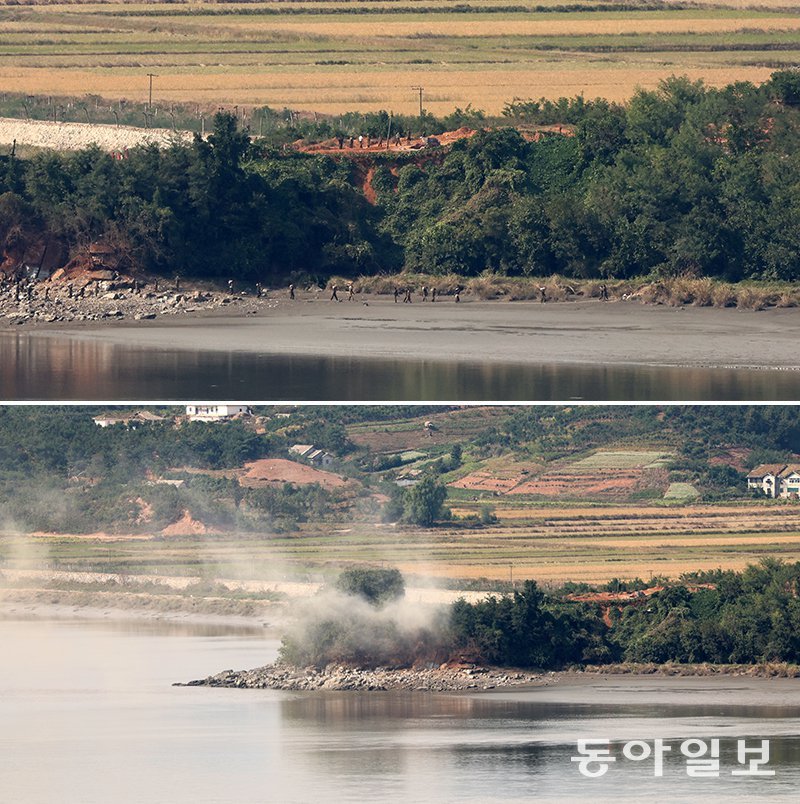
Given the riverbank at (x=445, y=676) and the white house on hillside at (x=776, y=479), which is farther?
the white house on hillside at (x=776, y=479)

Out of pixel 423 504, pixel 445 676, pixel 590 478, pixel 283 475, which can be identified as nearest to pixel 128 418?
pixel 283 475

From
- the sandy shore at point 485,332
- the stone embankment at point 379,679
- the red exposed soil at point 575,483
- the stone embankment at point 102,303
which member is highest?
the stone embankment at point 102,303

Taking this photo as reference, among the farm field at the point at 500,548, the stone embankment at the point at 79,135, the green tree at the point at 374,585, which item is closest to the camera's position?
the green tree at the point at 374,585

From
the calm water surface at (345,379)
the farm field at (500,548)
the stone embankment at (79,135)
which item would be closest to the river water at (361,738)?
the calm water surface at (345,379)

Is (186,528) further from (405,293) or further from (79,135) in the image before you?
(405,293)

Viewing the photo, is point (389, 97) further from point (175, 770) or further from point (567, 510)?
point (175, 770)

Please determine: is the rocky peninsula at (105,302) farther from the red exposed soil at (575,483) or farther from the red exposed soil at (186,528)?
the red exposed soil at (575,483)

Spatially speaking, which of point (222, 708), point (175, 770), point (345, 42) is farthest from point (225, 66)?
point (175, 770)
